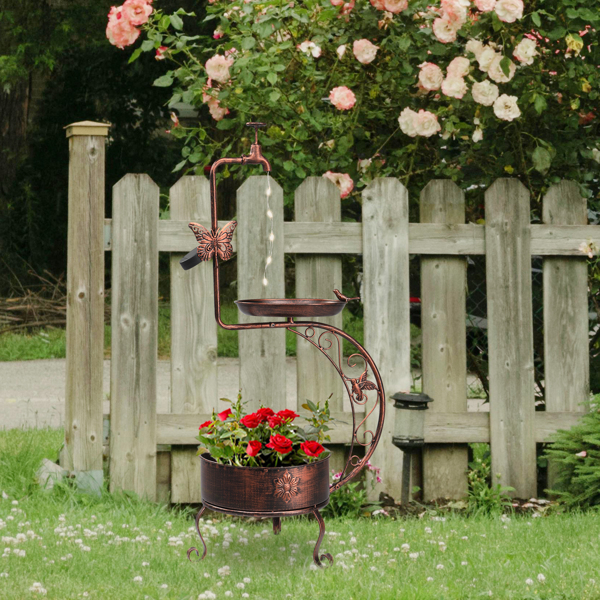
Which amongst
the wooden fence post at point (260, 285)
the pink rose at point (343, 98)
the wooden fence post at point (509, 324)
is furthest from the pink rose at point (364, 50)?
the wooden fence post at point (509, 324)

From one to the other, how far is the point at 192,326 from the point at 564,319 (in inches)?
72.3

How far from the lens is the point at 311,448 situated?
311 centimetres

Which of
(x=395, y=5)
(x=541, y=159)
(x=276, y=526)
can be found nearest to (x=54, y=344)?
(x=276, y=526)

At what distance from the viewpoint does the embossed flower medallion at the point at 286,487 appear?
3.03 meters

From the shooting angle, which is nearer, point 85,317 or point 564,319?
point 85,317

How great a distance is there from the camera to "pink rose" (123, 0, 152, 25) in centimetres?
415

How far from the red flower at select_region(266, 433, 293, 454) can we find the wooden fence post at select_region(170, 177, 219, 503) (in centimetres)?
110

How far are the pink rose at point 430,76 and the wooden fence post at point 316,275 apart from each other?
2.12 ft

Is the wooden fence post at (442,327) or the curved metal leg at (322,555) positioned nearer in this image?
the curved metal leg at (322,555)

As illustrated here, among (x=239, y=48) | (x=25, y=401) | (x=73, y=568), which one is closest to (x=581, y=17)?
(x=239, y=48)

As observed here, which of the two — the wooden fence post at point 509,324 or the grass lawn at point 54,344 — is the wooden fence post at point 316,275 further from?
the grass lawn at point 54,344

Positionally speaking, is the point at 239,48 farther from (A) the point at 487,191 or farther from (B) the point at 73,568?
(B) the point at 73,568

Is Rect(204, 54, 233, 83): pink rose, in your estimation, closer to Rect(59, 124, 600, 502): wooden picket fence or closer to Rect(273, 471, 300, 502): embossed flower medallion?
Rect(59, 124, 600, 502): wooden picket fence

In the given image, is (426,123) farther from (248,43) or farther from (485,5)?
(248,43)
